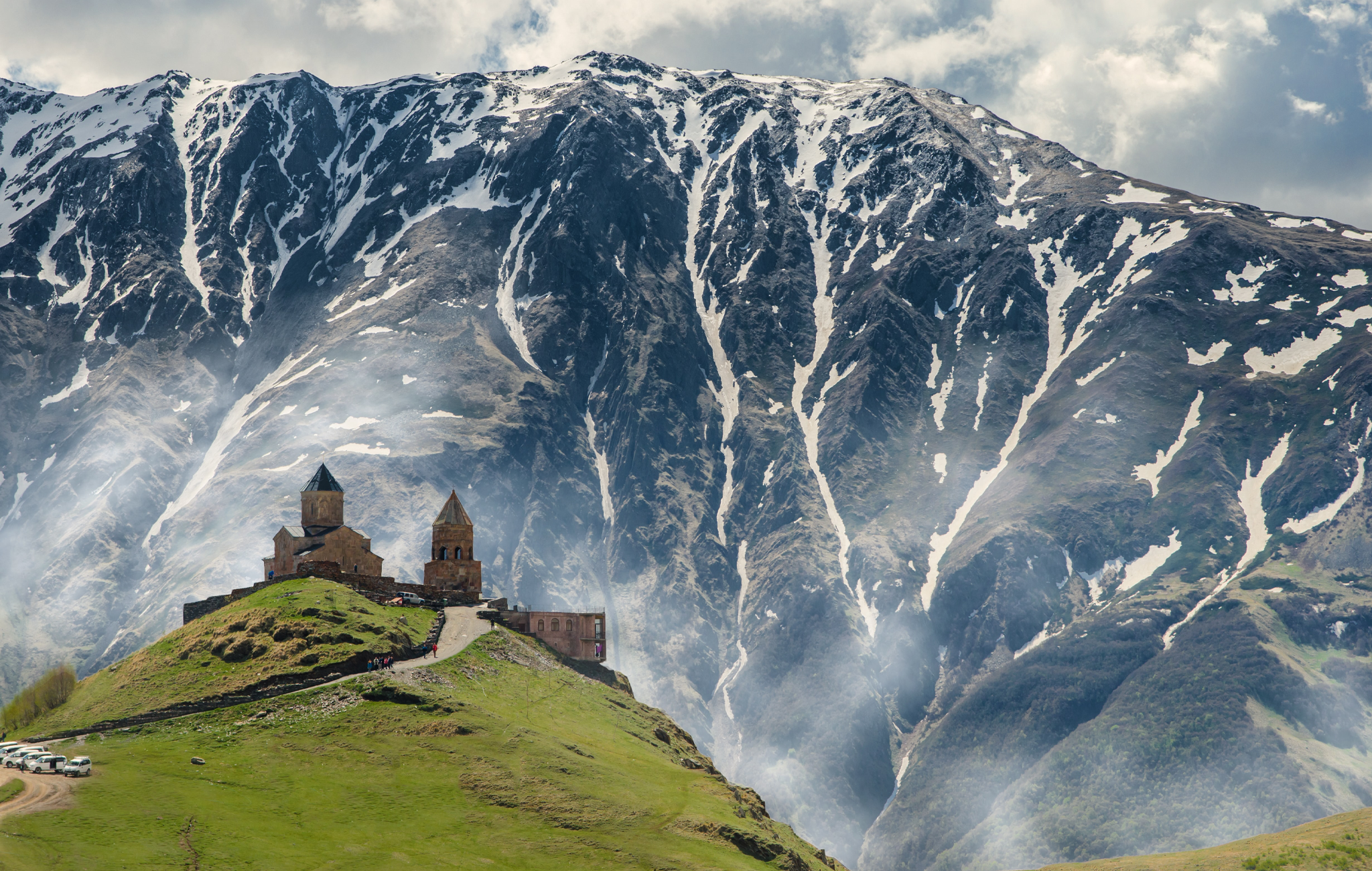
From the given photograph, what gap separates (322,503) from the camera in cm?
14938

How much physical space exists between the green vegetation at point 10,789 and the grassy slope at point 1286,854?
74.1 meters

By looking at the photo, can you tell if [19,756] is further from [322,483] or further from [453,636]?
[322,483]

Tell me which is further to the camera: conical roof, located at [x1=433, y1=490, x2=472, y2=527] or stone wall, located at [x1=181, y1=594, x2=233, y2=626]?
conical roof, located at [x1=433, y1=490, x2=472, y2=527]

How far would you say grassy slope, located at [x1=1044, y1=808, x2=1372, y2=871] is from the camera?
90.9 metres

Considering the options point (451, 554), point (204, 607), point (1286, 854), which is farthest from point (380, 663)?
point (1286, 854)

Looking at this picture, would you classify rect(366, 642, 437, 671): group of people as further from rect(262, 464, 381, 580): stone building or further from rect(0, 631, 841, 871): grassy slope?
rect(262, 464, 381, 580): stone building

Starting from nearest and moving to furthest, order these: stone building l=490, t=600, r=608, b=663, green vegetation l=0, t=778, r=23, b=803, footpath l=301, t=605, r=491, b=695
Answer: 1. green vegetation l=0, t=778, r=23, b=803
2. footpath l=301, t=605, r=491, b=695
3. stone building l=490, t=600, r=608, b=663

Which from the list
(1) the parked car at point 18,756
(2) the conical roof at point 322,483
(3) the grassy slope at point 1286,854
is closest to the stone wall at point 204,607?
(2) the conical roof at point 322,483

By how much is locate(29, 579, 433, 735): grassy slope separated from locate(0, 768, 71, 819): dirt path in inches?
738

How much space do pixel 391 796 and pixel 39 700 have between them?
42.8m

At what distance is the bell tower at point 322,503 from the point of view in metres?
149

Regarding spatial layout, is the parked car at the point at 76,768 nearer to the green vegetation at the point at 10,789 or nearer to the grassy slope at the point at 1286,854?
the green vegetation at the point at 10,789

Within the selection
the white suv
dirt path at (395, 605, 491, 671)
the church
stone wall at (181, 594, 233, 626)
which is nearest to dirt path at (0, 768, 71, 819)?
the white suv

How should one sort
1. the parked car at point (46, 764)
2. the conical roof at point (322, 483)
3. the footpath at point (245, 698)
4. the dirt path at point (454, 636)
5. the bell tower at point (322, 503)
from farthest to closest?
the conical roof at point (322, 483)
the bell tower at point (322, 503)
the dirt path at point (454, 636)
the footpath at point (245, 698)
the parked car at point (46, 764)
